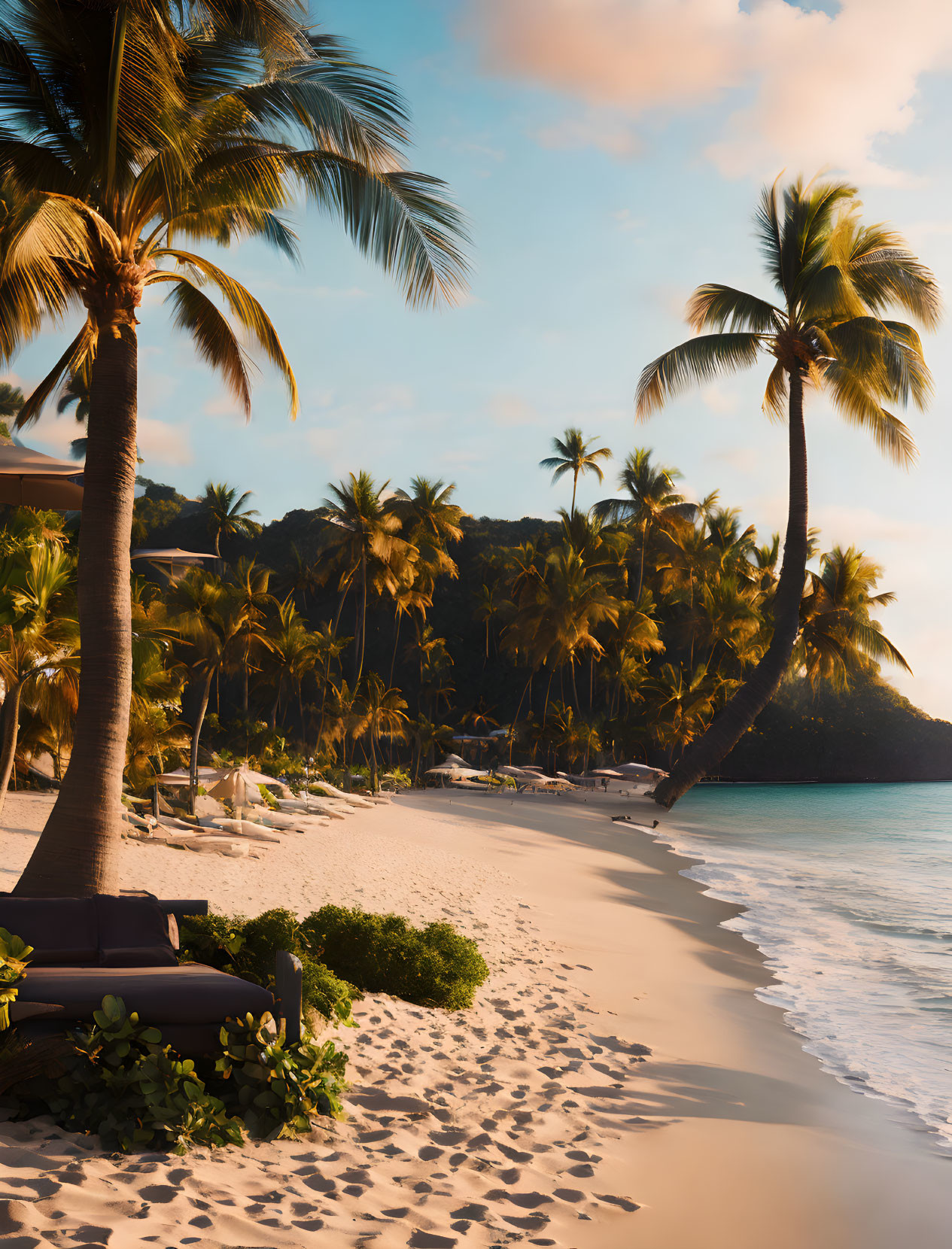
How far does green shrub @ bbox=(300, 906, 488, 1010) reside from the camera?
5863 millimetres

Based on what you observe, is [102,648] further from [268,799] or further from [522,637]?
[522,637]

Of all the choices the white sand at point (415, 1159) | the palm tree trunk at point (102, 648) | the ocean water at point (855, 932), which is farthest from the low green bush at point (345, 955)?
the ocean water at point (855, 932)

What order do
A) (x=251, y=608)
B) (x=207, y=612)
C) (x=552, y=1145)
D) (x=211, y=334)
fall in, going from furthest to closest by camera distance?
(x=251, y=608)
(x=207, y=612)
(x=211, y=334)
(x=552, y=1145)

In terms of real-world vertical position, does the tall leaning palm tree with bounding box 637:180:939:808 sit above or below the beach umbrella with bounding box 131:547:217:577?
above

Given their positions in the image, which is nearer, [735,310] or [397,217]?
[397,217]

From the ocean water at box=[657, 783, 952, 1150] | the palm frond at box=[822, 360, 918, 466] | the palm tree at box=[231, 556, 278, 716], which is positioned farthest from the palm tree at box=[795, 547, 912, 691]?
the palm tree at box=[231, 556, 278, 716]

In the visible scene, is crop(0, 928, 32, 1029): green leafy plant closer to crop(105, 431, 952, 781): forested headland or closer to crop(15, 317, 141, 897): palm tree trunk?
crop(15, 317, 141, 897): palm tree trunk

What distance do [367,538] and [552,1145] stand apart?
31.1 m

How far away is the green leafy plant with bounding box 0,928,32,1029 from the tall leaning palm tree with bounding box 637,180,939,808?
1845 centimetres

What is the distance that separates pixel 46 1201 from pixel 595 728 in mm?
39370

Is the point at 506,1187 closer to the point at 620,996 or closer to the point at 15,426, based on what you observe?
the point at 620,996

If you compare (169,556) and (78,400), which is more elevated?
(78,400)

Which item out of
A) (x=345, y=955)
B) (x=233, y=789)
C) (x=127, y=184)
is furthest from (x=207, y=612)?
(x=345, y=955)

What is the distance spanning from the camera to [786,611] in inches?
795
